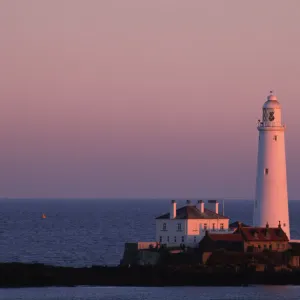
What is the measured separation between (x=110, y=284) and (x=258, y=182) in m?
10.6

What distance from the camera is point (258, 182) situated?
6731cm

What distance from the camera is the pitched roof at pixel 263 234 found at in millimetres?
65500

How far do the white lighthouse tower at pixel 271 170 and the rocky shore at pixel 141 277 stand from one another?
4983 mm

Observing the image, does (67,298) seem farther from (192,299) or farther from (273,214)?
(273,214)

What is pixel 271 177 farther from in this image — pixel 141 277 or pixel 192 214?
pixel 141 277

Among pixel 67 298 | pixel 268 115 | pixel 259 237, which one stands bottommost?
pixel 67 298

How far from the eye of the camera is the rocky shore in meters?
63.0

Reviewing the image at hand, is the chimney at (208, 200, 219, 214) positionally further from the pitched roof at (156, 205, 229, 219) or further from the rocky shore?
the rocky shore

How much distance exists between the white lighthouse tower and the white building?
127 inches

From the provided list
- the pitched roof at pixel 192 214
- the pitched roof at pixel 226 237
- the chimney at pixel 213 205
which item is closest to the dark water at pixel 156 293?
the pitched roof at pixel 226 237

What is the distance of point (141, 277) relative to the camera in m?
63.6

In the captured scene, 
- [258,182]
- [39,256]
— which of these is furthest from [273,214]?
[39,256]

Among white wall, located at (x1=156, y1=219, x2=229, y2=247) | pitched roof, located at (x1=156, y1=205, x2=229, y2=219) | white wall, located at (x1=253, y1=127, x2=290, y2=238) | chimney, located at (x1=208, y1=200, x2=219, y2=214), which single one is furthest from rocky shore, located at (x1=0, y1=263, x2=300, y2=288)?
chimney, located at (x1=208, y1=200, x2=219, y2=214)

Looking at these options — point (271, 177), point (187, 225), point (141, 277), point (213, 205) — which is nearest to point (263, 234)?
point (271, 177)
